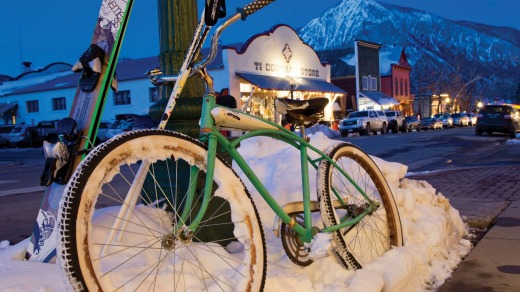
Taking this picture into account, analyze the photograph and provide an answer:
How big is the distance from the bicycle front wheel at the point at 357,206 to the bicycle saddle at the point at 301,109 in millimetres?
325

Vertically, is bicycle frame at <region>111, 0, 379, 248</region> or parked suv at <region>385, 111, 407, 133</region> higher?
bicycle frame at <region>111, 0, 379, 248</region>

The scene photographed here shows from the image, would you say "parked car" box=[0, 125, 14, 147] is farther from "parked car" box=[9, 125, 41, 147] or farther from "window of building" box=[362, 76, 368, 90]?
"window of building" box=[362, 76, 368, 90]

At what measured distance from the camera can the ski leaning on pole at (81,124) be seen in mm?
2973

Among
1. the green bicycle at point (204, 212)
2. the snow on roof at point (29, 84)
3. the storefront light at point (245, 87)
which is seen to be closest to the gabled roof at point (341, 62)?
the storefront light at point (245, 87)

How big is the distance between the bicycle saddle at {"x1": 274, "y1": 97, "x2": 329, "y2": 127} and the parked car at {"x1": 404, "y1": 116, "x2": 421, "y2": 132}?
4085cm

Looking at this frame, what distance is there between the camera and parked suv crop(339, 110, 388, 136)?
114 feet

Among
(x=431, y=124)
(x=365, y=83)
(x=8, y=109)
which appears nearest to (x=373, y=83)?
(x=365, y=83)

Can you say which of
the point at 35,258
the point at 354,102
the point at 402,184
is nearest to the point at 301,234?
the point at 35,258

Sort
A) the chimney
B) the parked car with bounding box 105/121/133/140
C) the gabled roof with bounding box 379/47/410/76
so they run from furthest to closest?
the gabled roof with bounding box 379/47/410/76 → the chimney → the parked car with bounding box 105/121/133/140

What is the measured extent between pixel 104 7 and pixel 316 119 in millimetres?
1683

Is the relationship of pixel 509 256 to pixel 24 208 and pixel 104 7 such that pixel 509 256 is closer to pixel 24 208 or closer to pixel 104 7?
pixel 104 7

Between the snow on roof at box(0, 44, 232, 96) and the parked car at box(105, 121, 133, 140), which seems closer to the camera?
the parked car at box(105, 121, 133, 140)

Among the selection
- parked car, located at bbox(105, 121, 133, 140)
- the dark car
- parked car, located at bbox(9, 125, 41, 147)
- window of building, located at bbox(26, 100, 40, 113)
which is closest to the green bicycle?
the dark car

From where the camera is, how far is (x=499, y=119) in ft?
85.7
